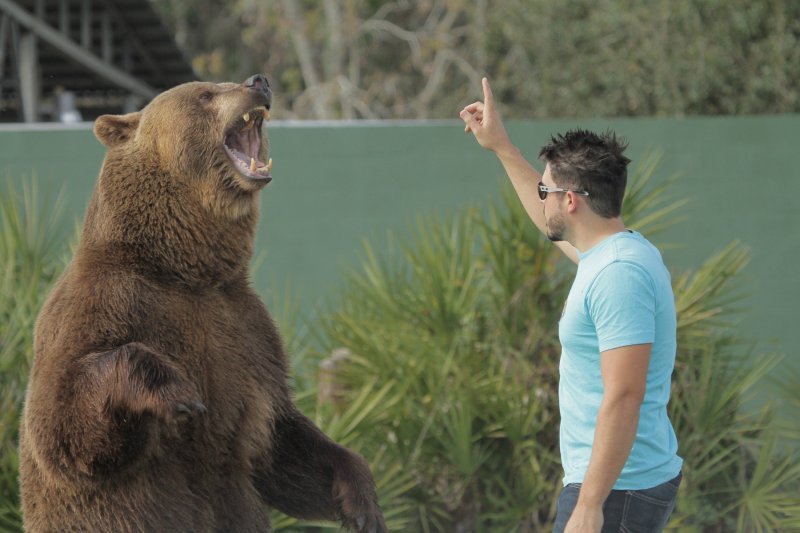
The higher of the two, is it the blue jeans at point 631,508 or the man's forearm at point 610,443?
the man's forearm at point 610,443

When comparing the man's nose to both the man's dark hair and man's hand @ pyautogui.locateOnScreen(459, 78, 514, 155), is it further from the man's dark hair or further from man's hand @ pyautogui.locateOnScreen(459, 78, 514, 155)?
the man's dark hair

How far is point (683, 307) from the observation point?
20.4 feet

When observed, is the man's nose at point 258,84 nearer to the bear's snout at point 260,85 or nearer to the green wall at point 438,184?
the bear's snout at point 260,85

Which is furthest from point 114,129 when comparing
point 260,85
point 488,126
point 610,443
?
point 610,443

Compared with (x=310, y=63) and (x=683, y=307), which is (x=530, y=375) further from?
(x=310, y=63)

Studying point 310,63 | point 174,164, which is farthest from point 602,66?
point 174,164

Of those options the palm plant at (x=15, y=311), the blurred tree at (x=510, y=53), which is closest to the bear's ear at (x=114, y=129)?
the palm plant at (x=15, y=311)

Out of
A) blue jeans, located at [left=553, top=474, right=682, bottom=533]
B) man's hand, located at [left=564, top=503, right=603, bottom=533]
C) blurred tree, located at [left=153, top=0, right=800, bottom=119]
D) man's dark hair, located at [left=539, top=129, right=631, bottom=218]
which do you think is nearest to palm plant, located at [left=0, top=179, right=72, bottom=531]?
blue jeans, located at [left=553, top=474, right=682, bottom=533]

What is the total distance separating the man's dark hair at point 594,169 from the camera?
3.34 metres

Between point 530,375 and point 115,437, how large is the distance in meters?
3.42

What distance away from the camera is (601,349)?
314 centimetres

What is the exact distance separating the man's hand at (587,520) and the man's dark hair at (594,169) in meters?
0.83

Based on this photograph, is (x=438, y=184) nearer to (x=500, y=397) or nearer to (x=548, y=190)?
(x=500, y=397)

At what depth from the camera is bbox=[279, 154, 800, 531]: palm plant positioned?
19.6ft
